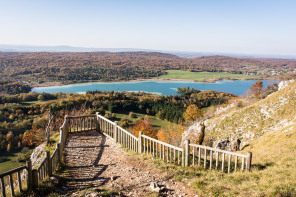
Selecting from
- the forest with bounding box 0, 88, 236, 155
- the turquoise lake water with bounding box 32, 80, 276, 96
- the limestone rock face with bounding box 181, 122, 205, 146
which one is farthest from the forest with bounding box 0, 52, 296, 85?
the limestone rock face with bounding box 181, 122, 205, 146

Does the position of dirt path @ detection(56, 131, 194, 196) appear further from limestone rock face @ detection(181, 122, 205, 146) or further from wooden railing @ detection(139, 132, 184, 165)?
limestone rock face @ detection(181, 122, 205, 146)

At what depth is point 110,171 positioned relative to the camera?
22.9 feet

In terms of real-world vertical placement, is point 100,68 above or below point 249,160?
above

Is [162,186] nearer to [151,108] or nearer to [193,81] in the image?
[151,108]

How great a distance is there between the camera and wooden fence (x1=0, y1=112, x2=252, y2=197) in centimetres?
533

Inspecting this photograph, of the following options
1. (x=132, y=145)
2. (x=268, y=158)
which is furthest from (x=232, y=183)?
(x=132, y=145)

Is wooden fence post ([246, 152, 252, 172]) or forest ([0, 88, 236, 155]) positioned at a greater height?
wooden fence post ([246, 152, 252, 172])

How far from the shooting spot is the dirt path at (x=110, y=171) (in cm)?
560

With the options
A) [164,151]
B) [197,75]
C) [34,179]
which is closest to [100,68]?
[197,75]

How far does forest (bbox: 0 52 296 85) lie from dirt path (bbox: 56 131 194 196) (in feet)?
354

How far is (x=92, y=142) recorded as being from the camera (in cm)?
999

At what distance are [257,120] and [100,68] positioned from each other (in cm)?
14313

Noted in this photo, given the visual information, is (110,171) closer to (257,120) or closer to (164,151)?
(164,151)

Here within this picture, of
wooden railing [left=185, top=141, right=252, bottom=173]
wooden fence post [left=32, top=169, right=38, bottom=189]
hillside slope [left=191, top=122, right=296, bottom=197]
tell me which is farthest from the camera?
wooden railing [left=185, top=141, right=252, bottom=173]
